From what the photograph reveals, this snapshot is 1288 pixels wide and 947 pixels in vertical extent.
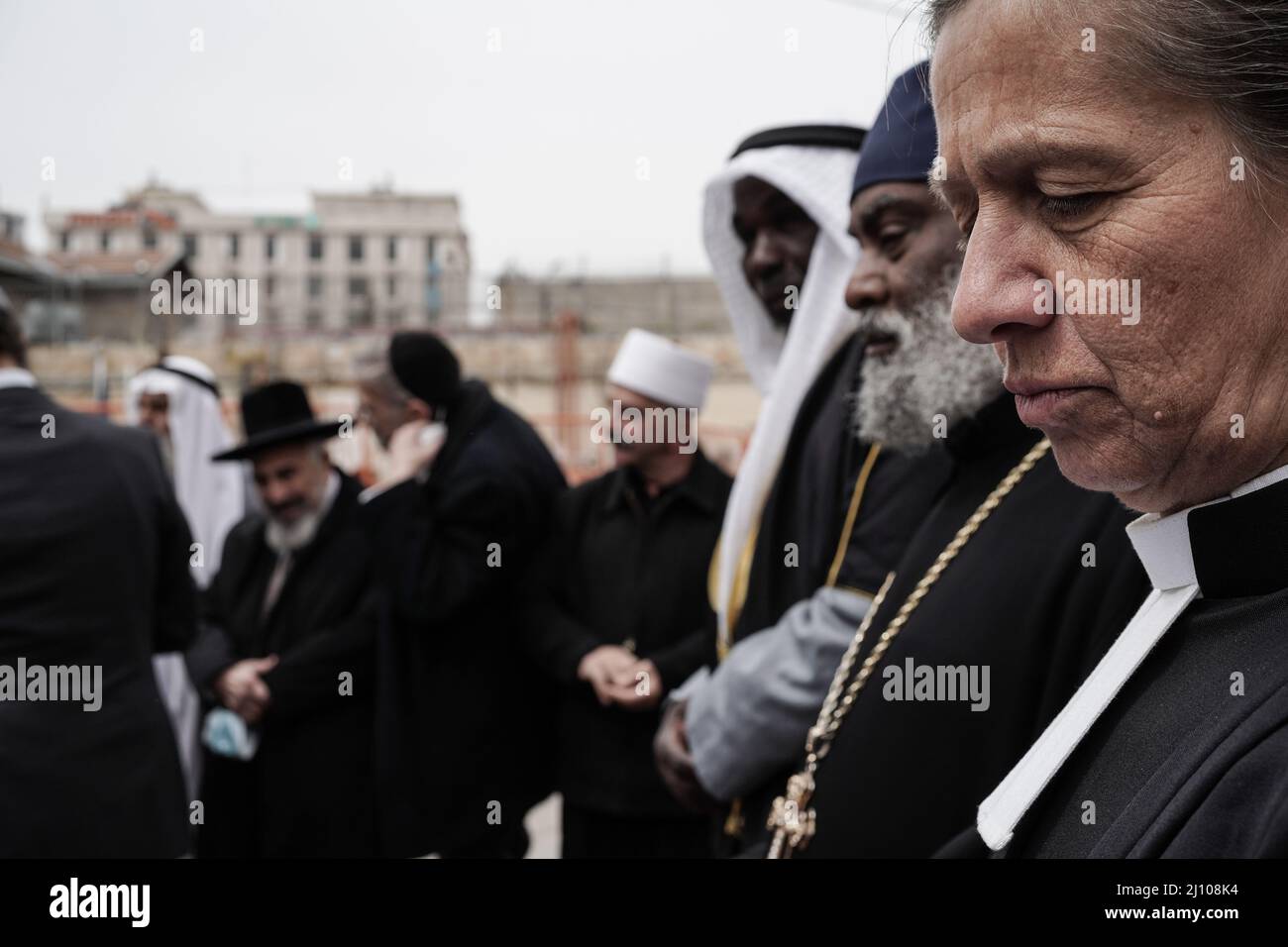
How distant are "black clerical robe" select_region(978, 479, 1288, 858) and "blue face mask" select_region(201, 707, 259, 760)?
12.4 feet

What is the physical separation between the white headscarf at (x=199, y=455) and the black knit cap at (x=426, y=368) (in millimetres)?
2147

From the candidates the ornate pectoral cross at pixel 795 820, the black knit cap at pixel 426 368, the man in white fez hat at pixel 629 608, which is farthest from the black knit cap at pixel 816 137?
the ornate pectoral cross at pixel 795 820

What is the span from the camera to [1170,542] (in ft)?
3.44

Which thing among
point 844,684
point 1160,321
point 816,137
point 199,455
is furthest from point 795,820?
point 199,455

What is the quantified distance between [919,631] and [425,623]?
2651 millimetres

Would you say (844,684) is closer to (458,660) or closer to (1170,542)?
(1170,542)

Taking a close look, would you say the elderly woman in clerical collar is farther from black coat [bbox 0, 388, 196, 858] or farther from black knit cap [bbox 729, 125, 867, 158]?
black coat [bbox 0, 388, 196, 858]

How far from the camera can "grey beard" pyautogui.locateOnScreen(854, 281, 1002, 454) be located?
2.23 meters

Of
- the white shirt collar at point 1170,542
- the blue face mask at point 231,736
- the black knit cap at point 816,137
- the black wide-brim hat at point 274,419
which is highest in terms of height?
the black knit cap at point 816,137

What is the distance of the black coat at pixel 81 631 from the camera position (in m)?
3.42

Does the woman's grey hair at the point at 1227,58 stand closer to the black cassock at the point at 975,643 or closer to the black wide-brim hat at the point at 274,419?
the black cassock at the point at 975,643

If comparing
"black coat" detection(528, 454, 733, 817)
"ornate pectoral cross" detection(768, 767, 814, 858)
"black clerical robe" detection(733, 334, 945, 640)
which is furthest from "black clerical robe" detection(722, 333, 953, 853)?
"black coat" detection(528, 454, 733, 817)

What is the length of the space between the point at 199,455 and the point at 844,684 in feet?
17.5

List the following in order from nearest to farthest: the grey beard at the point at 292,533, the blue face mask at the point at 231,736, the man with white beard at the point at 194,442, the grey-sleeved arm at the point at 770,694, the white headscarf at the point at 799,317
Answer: the grey-sleeved arm at the point at 770,694
the white headscarf at the point at 799,317
the blue face mask at the point at 231,736
the grey beard at the point at 292,533
the man with white beard at the point at 194,442
